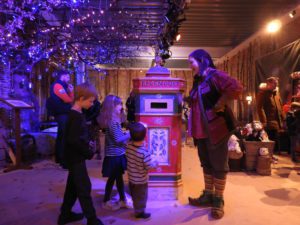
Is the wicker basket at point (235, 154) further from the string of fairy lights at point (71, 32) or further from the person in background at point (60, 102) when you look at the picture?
the person in background at point (60, 102)

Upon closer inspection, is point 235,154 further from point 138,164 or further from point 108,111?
point 108,111

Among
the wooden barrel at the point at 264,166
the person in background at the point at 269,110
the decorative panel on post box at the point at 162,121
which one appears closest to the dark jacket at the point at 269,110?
the person in background at the point at 269,110

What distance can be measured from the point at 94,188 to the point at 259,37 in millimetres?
7432

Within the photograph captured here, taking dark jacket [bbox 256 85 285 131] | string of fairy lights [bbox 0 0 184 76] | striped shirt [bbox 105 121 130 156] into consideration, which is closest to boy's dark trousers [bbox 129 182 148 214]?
striped shirt [bbox 105 121 130 156]

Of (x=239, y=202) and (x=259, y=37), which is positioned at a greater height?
(x=259, y=37)

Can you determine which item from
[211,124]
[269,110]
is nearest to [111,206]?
[211,124]

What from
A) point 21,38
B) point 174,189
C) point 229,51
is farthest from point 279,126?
point 229,51

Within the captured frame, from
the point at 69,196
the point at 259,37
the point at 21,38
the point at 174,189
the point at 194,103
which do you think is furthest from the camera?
the point at 259,37

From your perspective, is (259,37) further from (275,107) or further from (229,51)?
(275,107)

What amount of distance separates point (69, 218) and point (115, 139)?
0.85m

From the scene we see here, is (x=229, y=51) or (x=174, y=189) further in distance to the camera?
(x=229, y=51)

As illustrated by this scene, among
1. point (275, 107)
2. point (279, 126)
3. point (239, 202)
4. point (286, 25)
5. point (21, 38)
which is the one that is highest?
point (286, 25)

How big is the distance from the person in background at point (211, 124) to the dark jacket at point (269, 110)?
10.3 ft

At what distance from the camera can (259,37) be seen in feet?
29.6
